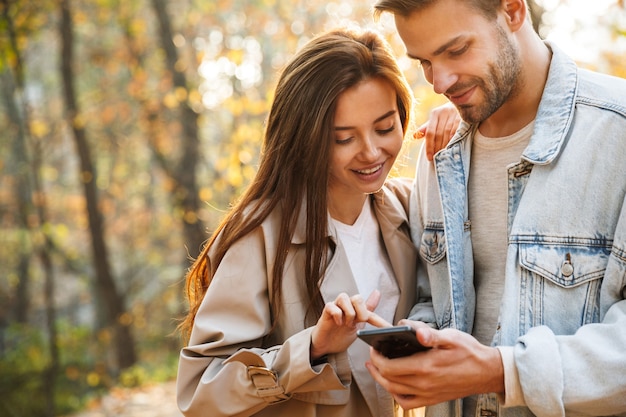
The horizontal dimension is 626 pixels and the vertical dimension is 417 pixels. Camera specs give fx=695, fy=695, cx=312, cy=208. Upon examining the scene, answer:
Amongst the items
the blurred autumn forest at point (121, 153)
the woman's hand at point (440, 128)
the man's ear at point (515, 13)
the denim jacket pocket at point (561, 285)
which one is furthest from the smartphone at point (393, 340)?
the blurred autumn forest at point (121, 153)

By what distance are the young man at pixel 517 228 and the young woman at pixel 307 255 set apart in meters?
0.25

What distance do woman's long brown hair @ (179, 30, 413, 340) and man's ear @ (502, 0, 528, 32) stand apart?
0.58 metres

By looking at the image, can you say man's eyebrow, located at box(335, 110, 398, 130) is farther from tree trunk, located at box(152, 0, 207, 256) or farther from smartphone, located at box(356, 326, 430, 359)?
tree trunk, located at box(152, 0, 207, 256)

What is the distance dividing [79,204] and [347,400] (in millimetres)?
18372

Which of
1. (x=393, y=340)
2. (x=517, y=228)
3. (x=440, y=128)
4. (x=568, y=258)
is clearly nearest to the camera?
(x=393, y=340)

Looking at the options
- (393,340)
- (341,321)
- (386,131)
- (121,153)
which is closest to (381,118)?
(386,131)

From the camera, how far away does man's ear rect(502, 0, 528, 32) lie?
2656 millimetres

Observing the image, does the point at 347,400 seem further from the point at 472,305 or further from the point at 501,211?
the point at 501,211

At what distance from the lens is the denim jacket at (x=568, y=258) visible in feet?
7.26

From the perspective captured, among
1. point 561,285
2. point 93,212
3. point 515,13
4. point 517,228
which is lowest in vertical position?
point 93,212

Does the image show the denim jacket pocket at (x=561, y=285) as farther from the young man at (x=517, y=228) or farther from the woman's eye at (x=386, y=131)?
the woman's eye at (x=386, y=131)

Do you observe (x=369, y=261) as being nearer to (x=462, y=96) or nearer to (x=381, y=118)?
(x=381, y=118)

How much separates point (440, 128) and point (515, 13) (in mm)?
649

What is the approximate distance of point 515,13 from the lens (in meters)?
2.67
